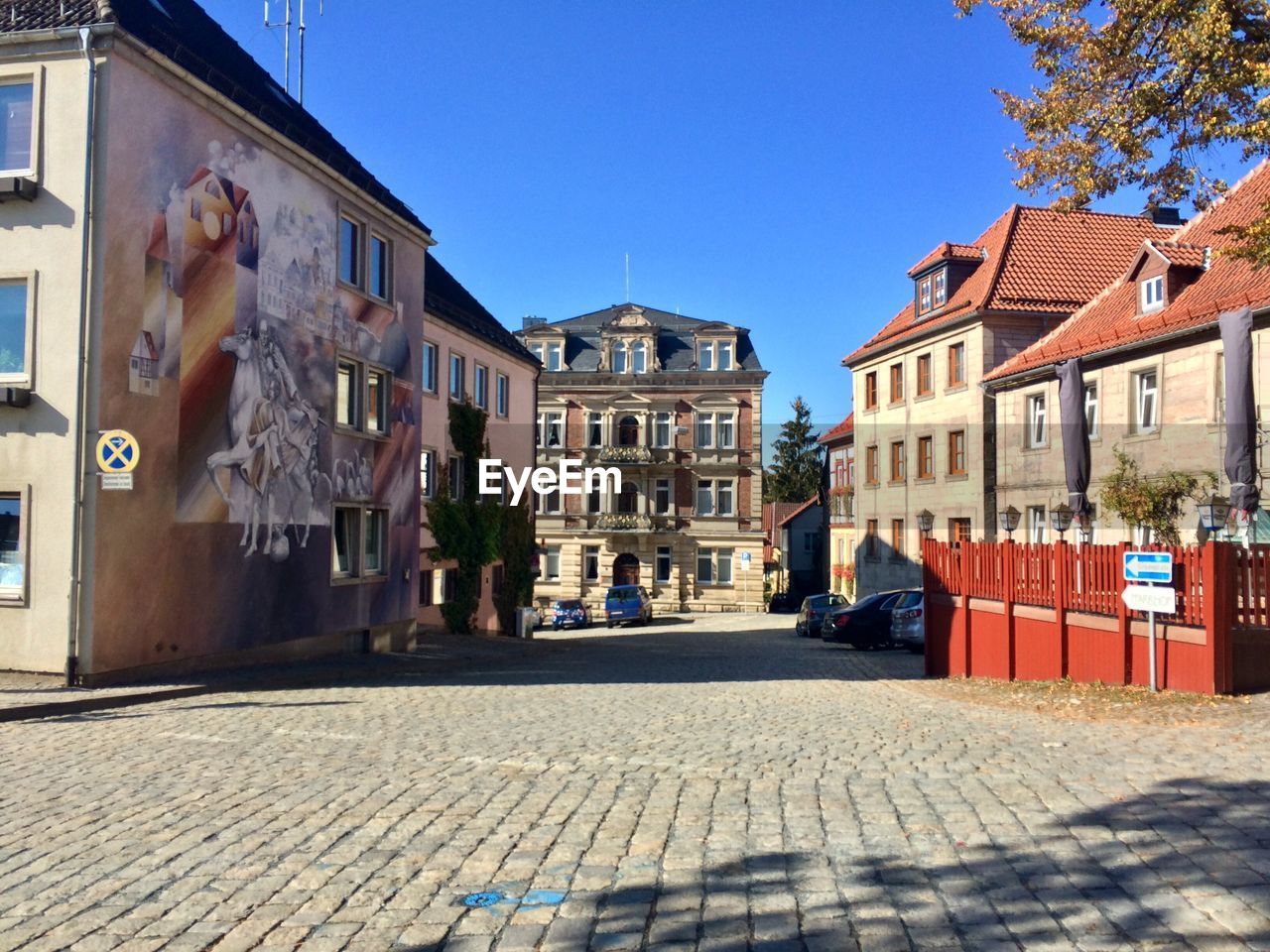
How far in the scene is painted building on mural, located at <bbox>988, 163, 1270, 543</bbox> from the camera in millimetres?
24812

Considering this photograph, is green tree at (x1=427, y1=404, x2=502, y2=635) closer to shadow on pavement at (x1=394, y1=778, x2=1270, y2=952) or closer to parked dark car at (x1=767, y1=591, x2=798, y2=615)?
shadow on pavement at (x1=394, y1=778, x2=1270, y2=952)

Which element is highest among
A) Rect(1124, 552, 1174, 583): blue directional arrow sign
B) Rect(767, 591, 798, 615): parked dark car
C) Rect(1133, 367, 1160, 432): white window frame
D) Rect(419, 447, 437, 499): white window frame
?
Rect(1133, 367, 1160, 432): white window frame

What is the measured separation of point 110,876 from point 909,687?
13858 mm

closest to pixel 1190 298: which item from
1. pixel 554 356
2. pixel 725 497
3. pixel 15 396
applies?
pixel 15 396

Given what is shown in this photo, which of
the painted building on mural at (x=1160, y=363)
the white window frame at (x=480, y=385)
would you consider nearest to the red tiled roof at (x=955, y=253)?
the painted building on mural at (x=1160, y=363)

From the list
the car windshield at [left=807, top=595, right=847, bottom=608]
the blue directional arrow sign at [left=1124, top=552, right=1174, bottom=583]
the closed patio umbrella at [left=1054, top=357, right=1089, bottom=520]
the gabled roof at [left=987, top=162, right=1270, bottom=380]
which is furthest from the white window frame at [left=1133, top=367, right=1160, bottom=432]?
the blue directional arrow sign at [left=1124, top=552, right=1174, bottom=583]

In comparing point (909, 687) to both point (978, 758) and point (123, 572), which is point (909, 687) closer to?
point (978, 758)

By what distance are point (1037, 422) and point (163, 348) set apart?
25568mm

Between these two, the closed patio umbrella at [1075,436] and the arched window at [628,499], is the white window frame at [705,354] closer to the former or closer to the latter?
the arched window at [628,499]

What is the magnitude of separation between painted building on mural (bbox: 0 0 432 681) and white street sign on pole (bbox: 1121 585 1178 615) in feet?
43.0

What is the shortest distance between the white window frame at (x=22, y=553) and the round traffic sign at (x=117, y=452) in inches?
59.2

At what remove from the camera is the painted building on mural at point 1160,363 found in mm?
24812

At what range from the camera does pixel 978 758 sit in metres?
9.09

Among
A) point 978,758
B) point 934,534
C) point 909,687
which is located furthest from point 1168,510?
point 934,534
